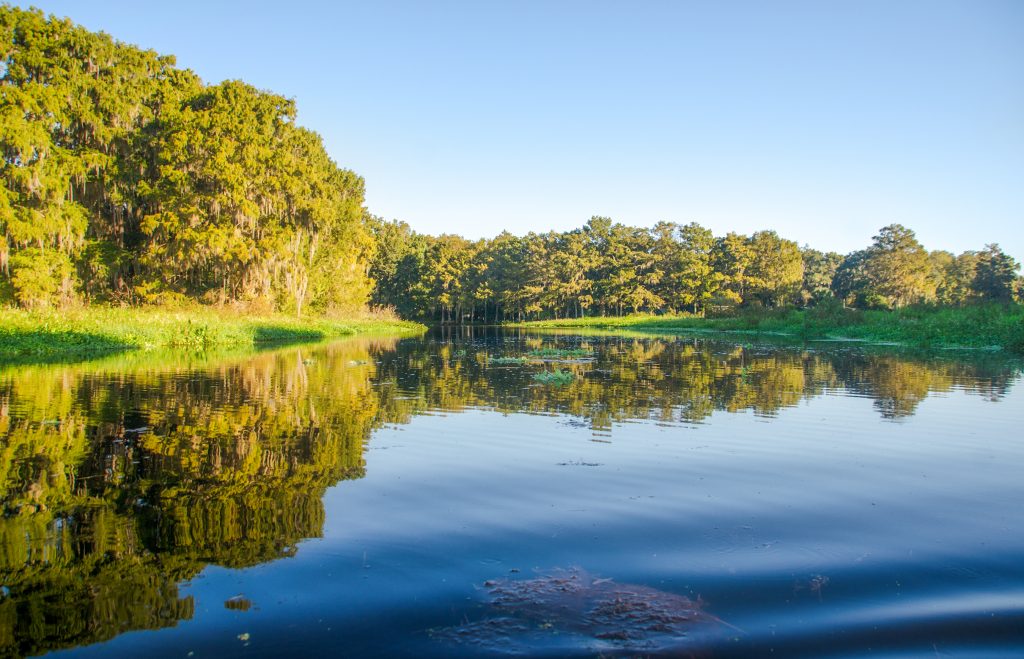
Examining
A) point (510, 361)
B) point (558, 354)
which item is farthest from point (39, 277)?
point (558, 354)

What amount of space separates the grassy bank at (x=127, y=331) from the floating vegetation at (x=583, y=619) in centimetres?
2499

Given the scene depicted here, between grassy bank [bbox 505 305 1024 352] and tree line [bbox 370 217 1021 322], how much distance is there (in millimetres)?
17286

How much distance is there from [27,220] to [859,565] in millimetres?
41811

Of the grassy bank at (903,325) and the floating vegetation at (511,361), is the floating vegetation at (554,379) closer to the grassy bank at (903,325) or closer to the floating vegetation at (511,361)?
the floating vegetation at (511,361)

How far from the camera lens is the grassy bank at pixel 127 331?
82.1 feet

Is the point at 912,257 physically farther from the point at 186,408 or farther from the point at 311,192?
the point at 186,408

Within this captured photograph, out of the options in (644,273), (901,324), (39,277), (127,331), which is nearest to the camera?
(127,331)

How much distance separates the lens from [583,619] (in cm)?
412

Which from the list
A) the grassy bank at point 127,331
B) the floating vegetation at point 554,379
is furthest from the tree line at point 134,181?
the floating vegetation at point 554,379

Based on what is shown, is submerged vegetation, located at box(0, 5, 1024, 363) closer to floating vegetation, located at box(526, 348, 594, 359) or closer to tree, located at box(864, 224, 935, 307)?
floating vegetation, located at box(526, 348, 594, 359)

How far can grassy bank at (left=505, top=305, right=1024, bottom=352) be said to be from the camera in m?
35.2

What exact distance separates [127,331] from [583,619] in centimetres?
3138

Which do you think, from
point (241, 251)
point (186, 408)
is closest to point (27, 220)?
point (241, 251)

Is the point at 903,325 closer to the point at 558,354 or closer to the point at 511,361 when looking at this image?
the point at 558,354
